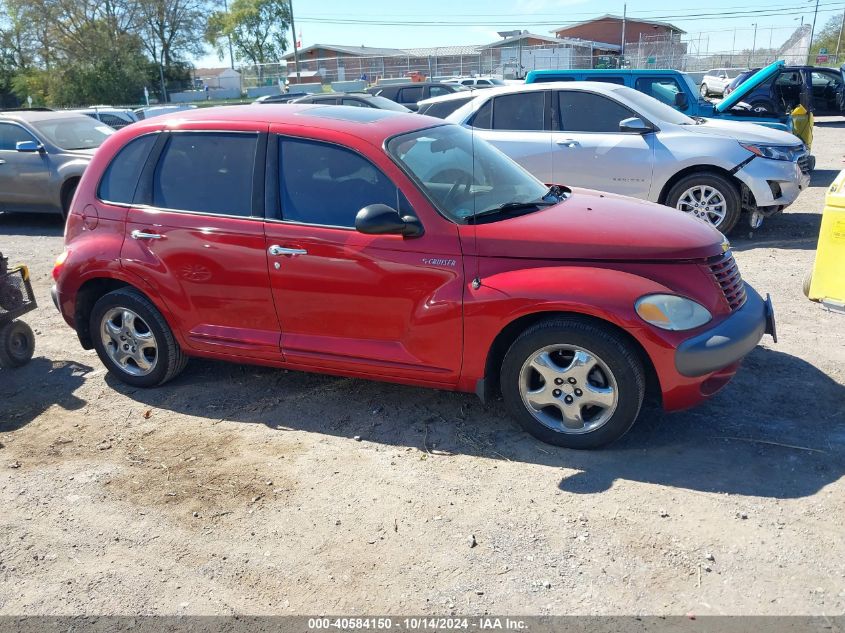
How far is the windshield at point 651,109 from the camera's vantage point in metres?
8.55

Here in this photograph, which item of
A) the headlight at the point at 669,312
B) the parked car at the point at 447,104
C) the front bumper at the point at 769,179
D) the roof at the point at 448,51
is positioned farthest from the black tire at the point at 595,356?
the roof at the point at 448,51

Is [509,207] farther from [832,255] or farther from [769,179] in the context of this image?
[769,179]

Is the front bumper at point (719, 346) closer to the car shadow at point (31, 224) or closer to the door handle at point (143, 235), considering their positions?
the door handle at point (143, 235)

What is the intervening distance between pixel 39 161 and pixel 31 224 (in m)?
1.58

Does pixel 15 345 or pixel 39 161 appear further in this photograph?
pixel 39 161

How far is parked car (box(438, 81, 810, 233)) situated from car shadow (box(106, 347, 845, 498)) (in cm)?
362

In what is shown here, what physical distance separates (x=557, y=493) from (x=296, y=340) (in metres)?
1.85

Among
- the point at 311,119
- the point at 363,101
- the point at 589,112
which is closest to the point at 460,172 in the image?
the point at 311,119

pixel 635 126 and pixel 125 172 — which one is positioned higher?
pixel 635 126

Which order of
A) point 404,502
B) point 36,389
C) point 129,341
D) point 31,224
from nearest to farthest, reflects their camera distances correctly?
point 404,502 < point 129,341 < point 36,389 < point 31,224

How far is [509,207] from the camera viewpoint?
4367mm

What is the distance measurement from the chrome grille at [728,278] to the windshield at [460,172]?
3.67ft

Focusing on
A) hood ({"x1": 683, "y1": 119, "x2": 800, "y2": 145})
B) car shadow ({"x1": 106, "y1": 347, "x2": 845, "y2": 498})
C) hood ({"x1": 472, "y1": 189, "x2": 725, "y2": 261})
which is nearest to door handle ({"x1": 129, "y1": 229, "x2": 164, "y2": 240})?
car shadow ({"x1": 106, "y1": 347, "x2": 845, "y2": 498})

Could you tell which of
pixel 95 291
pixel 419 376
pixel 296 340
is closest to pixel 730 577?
pixel 419 376
